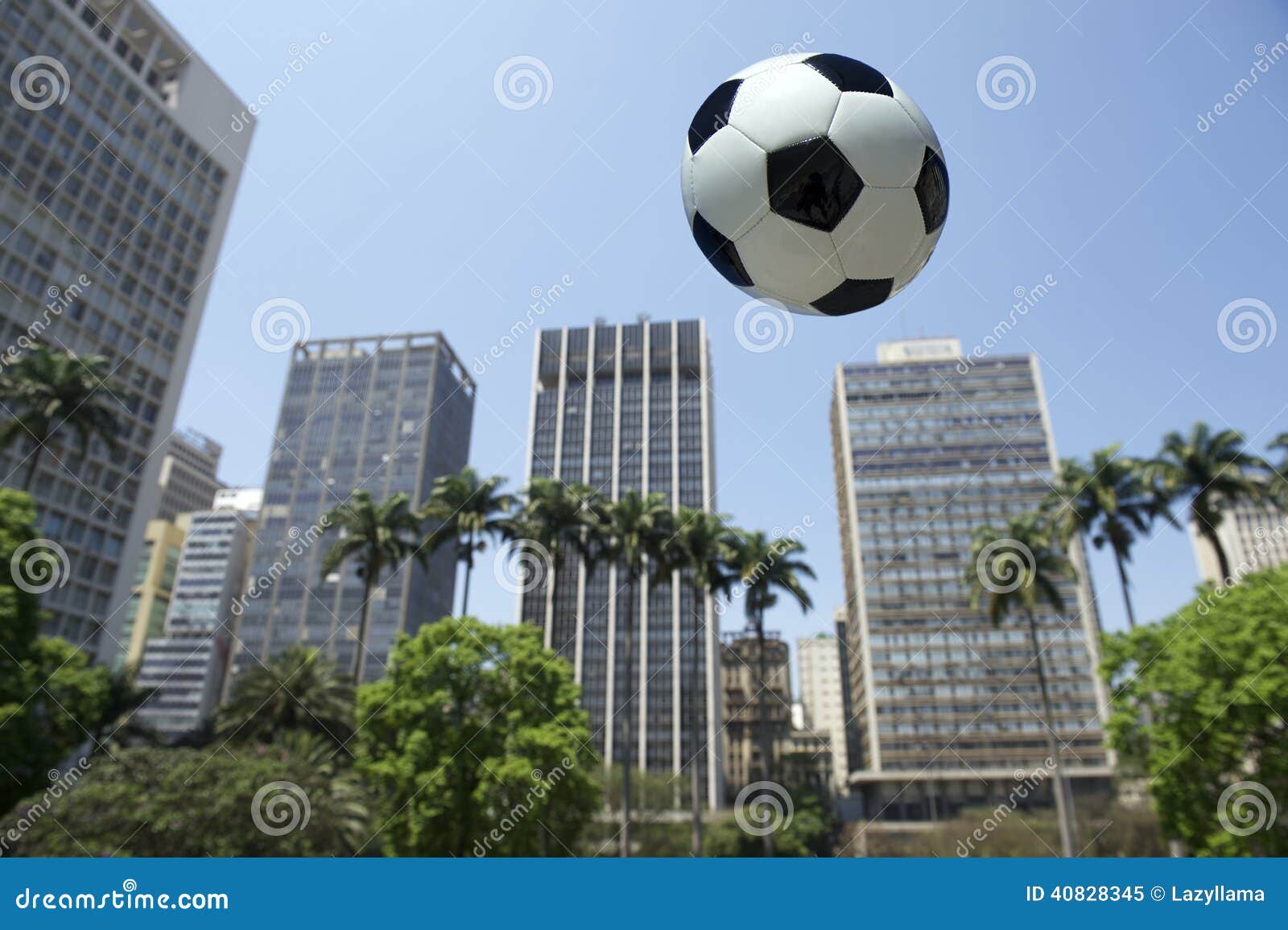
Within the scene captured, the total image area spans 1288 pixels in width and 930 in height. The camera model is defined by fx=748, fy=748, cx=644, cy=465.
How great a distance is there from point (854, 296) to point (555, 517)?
100ft

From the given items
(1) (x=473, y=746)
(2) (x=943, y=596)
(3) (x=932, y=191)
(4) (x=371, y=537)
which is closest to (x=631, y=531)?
(4) (x=371, y=537)

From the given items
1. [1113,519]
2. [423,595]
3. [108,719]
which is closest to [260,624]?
[423,595]

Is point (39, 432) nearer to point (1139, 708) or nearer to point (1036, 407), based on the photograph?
point (1139, 708)

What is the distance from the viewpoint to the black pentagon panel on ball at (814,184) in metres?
5.05

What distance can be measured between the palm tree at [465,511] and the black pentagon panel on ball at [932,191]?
95.6 ft

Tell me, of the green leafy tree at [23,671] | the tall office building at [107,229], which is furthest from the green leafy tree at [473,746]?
the tall office building at [107,229]

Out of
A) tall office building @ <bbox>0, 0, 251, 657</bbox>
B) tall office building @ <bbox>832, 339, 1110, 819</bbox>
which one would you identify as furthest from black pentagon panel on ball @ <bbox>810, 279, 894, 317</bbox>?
tall office building @ <bbox>832, 339, 1110, 819</bbox>

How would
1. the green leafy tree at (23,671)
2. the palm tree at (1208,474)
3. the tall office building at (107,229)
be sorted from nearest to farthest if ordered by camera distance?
the green leafy tree at (23,671)
the palm tree at (1208,474)
the tall office building at (107,229)

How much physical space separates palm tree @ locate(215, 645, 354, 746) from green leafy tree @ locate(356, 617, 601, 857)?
1988cm

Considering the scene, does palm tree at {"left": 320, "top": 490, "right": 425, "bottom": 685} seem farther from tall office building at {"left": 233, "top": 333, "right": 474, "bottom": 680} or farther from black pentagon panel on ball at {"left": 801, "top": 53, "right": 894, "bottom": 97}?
tall office building at {"left": 233, "top": 333, "right": 474, "bottom": 680}

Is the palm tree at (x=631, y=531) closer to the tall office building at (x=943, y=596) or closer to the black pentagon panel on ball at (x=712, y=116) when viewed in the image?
the black pentagon panel on ball at (x=712, y=116)

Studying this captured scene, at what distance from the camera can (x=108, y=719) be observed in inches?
1907

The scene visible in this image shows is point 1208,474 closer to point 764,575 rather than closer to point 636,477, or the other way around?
point 764,575

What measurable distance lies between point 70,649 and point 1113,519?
4723 cm
